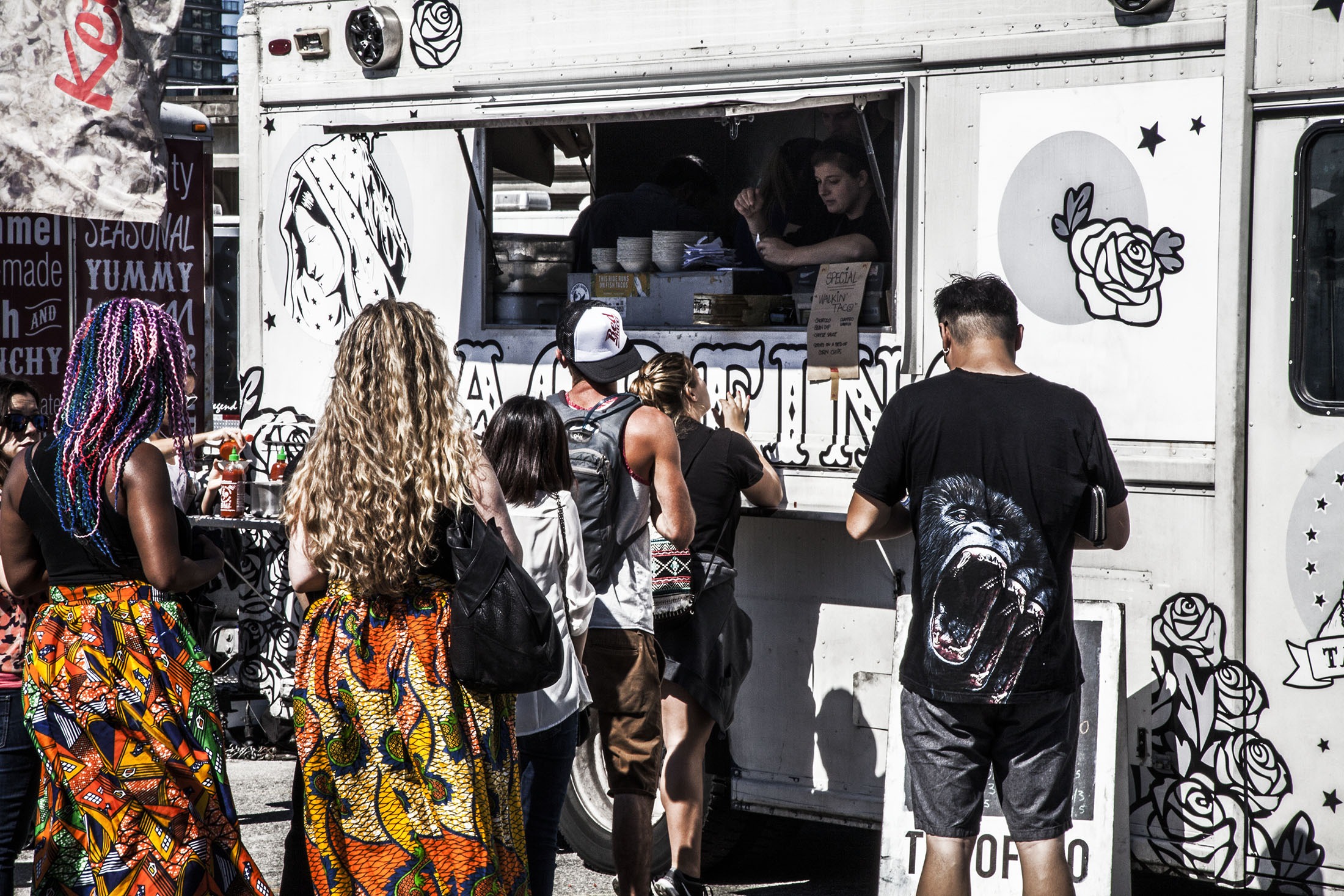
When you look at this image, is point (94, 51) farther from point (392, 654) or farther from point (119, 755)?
point (392, 654)

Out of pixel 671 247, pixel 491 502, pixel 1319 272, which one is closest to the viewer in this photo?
pixel 491 502

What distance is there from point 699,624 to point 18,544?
6.62 feet

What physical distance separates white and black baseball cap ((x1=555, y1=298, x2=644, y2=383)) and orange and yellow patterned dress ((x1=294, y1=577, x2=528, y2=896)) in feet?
4.25

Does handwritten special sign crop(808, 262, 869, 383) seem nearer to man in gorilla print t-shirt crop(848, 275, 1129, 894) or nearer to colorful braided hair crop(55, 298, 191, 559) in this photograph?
man in gorilla print t-shirt crop(848, 275, 1129, 894)

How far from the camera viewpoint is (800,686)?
15.3 ft

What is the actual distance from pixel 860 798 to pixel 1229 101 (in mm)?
2354

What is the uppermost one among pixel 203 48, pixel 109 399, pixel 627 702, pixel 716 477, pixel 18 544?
pixel 203 48

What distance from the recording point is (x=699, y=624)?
4.53 m

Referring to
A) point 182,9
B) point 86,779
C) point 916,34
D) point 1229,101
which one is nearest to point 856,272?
point 916,34

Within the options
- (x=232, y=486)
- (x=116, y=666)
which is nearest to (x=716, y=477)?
(x=116, y=666)

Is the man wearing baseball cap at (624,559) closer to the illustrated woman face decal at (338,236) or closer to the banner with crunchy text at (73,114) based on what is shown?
the illustrated woman face decal at (338,236)

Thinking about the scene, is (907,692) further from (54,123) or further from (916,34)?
(54,123)

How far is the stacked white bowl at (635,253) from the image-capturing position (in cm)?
522

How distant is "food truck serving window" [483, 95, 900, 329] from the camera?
192 inches
